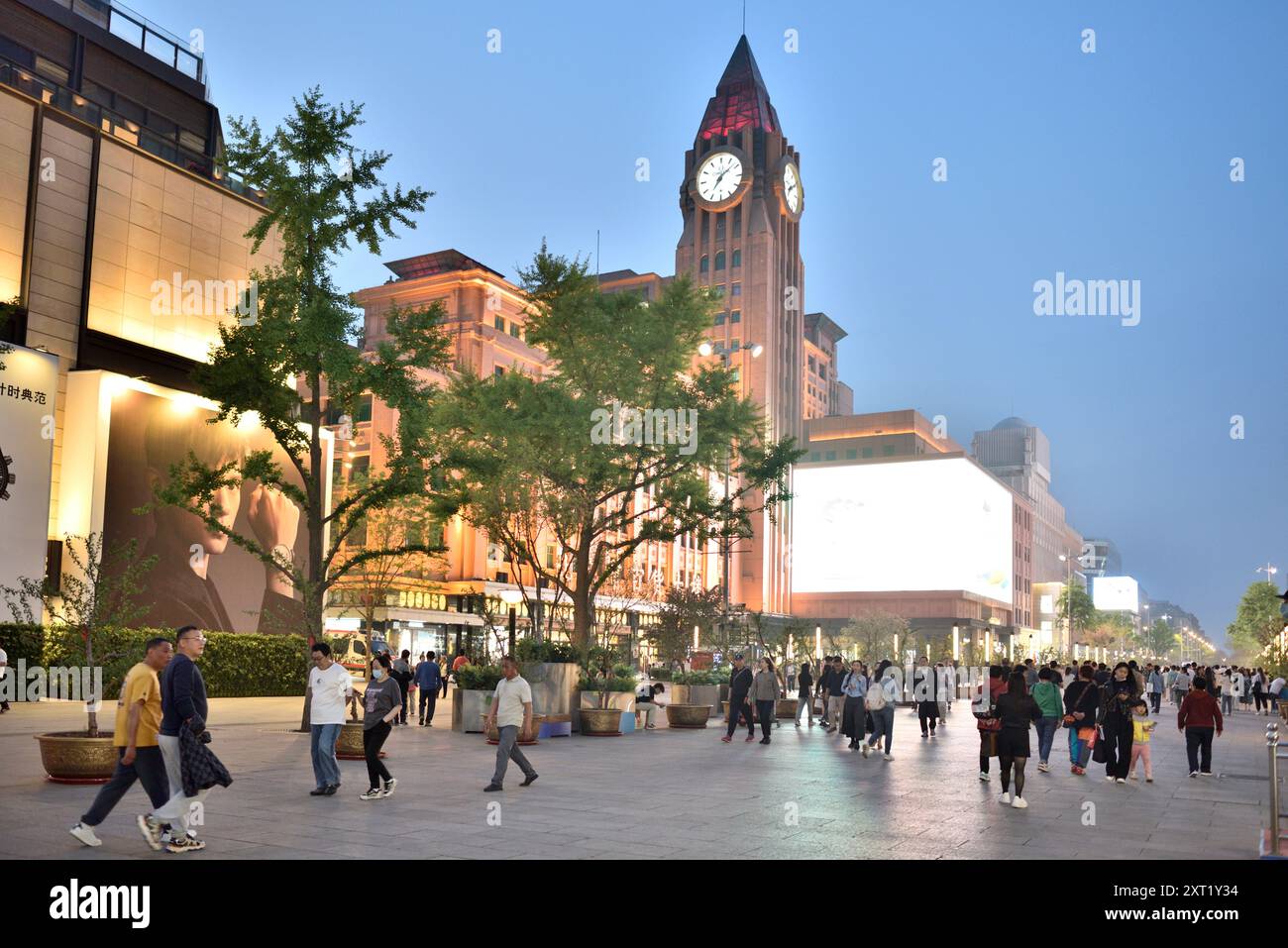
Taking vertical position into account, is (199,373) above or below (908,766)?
above

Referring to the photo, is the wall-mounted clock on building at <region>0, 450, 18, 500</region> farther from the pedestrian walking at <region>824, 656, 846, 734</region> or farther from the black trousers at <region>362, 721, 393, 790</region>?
the pedestrian walking at <region>824, 656, 846, 734</region>

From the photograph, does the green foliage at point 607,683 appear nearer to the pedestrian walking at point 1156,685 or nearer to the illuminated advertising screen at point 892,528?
the pedestrian walking at point 1156,685

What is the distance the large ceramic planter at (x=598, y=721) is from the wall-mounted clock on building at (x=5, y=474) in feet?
54.5

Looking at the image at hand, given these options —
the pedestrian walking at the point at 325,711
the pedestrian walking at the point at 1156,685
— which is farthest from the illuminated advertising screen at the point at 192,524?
the pedestrian walking at the point at 1156,685

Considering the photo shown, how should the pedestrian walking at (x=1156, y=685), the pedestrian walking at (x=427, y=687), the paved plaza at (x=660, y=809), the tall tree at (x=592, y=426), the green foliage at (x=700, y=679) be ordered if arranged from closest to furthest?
the paved plaza at (x=660, y=809) → the pedestrian walking at (x=427, y=687) → the tall tree at (x=592, y=426) → the green foliage at (x=700, y=679) → the pedestrian walking at (x=1156, y=685)

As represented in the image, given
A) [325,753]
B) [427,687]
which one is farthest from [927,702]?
[325,753]

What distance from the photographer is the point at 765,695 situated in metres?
24.2

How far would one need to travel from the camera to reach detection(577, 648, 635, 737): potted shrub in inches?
974

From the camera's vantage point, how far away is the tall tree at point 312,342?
71.5ft

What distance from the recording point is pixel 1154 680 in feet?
134
